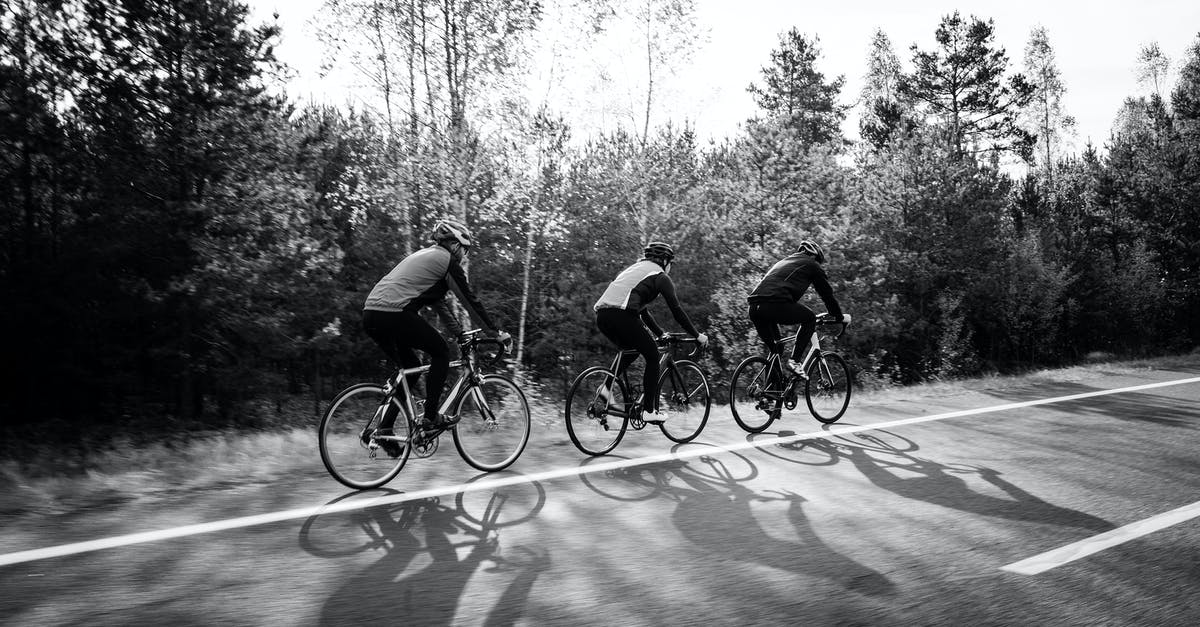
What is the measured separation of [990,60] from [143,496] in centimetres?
3675

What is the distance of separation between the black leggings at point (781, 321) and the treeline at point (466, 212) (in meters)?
10.3

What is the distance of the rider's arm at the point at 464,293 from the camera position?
18.8ft

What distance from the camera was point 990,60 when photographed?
3353 centimetres

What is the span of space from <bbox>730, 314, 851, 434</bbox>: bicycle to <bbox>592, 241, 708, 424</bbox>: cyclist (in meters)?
1.18

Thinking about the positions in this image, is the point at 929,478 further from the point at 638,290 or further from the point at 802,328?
the point at 802,328

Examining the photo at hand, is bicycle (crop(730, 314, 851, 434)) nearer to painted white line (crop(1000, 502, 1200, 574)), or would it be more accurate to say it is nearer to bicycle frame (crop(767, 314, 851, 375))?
bicycle frame (crop(767, 314, 851, 375))

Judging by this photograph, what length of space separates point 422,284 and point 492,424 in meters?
1.34

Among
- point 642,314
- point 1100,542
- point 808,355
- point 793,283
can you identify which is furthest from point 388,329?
point 808,355

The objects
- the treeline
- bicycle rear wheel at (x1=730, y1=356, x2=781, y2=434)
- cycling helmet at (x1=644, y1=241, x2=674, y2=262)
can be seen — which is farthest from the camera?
the treeline

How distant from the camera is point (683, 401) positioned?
7516 mm

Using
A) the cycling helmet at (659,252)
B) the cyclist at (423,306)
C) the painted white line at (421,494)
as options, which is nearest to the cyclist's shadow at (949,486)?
the painted white line at (421,494)

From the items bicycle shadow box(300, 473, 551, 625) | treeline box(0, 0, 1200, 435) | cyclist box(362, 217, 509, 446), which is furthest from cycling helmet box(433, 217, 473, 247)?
treeline box(0, 0, 1200, 435)

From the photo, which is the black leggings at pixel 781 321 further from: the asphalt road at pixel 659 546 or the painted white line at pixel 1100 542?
the painted white line at pixel 1100 542

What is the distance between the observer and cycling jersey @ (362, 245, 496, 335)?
567 cm
